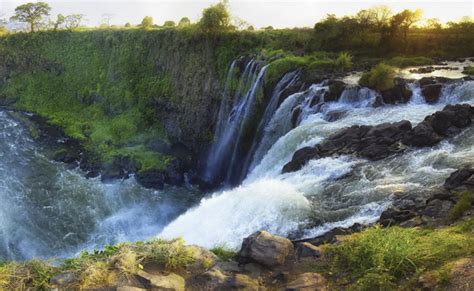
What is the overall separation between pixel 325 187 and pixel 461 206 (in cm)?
446

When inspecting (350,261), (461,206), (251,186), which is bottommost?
(251,186)

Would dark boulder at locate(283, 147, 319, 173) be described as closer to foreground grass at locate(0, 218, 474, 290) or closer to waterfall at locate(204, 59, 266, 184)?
foreground grass at locate(0, 218, 474, 290)

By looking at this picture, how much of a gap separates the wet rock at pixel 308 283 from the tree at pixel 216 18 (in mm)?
25556

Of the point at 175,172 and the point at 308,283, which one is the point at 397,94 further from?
the point at 308,283

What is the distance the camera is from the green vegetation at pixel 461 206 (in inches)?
373

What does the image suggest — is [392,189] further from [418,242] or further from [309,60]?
[309,60]

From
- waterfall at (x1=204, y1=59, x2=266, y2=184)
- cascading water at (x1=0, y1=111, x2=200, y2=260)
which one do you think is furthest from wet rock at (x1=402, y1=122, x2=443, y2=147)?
cascading water at (x1=0, y1=111, x2=200, y2=260)

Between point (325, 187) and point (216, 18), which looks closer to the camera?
point (325, 187)

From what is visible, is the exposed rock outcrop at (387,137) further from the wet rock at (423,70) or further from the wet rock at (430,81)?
the wet rock at (423,70)

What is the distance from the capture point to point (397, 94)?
19.4m

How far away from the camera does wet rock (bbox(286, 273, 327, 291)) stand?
670cm

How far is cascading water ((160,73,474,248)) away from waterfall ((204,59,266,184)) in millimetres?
6298

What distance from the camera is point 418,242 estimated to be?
7.35m

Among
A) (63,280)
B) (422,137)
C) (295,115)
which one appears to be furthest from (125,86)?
(63,280)
